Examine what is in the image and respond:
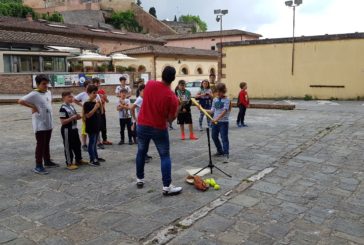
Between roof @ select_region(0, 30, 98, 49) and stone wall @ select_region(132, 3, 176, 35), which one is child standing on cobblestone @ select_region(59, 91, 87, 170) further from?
stone wall @ select_region(132, 3, 176, 35)

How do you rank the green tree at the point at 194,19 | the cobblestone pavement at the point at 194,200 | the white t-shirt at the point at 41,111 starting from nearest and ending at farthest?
the cobblestone pavement at the point at 194,200, the white t-shirt at the point at 41,111, the green tree at the point at 194,19

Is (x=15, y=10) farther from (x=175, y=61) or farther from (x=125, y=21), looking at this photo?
(x=175, y=61)

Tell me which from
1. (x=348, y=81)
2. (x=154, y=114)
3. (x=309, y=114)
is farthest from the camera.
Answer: (x=348, y=81)

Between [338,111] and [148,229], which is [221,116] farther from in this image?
[338,111]

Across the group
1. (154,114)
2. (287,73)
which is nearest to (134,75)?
(287,73)

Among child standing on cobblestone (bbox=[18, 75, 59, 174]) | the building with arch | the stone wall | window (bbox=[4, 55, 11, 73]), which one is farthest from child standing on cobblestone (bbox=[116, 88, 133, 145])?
the stone wall

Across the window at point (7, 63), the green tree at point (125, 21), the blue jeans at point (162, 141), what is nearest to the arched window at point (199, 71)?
the window at point (7, 63)

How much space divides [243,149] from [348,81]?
573 inches

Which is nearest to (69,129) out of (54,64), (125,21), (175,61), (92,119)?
(92,119)

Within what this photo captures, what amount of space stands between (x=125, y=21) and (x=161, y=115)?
64.5 metres

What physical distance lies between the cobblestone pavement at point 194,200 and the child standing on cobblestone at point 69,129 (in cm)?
27

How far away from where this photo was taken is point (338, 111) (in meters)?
15.5

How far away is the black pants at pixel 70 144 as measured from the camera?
21.2ft

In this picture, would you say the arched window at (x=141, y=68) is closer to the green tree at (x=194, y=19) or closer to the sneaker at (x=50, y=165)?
the sneaker at (x=50, y=165)
